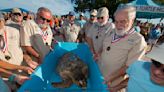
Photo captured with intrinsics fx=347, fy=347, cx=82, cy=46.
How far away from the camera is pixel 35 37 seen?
468cm

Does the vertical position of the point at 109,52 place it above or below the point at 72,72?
above

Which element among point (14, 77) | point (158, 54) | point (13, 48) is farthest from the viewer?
point (13, 48)

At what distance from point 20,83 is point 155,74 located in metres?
1.32

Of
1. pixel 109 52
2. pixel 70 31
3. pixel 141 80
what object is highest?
pixel 141 80

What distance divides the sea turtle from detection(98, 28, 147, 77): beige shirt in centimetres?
24

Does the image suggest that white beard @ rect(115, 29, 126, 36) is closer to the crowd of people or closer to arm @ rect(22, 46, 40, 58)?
the crowd of people

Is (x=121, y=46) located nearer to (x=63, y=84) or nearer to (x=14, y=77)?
(x=63, y=84)

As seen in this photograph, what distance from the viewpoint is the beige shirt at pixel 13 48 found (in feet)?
13.4

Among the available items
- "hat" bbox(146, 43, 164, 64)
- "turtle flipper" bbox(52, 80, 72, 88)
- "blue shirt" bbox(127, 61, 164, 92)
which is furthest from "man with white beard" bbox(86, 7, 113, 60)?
"hat" bbox(146, 43, 164, 64)

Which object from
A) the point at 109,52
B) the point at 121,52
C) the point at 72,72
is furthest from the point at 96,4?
the point at 72,72

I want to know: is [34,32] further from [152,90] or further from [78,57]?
[152,90]

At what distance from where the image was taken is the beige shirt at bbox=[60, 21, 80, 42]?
7.96 metres

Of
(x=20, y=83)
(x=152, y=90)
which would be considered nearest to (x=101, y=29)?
(x=20, y=83)

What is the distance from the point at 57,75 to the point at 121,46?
87cm
